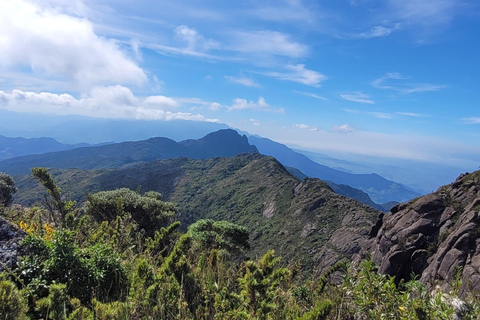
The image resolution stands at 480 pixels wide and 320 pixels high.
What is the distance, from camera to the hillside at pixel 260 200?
186 feet

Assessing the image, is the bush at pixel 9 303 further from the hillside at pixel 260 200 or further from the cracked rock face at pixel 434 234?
the cracked rock face at pixel 434 234

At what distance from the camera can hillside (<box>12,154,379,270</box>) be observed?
186 ft

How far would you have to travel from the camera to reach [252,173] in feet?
378

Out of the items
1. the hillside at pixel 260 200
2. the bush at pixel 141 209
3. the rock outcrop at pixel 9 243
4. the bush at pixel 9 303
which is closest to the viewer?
the bush at pixel 9 303

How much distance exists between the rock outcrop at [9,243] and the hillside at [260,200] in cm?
1234

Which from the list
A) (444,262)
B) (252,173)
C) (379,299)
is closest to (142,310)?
(379,299)

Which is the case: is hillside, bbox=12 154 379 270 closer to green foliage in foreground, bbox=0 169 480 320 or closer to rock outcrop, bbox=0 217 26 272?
rock outcrop, bbox=0 217 26 272

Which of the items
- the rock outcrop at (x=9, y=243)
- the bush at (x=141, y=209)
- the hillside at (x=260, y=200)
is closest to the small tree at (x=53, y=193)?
the rock outcrop at (x=9, y=243)

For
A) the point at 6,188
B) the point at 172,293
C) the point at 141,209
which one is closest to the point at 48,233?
the point at 172,293

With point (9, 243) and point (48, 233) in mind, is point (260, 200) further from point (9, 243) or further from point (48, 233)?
point (9, 243)

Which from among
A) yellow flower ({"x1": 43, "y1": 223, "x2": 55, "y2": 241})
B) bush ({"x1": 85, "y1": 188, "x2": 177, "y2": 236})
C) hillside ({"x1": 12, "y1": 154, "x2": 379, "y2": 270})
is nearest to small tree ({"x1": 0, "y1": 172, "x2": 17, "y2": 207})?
hillside ({"x1": 12, "y1": 154, "x2": 379, "y2": 270})

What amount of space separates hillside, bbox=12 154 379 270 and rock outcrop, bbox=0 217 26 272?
1234 cm

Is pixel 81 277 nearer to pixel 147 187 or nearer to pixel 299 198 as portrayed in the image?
pixel 299 198

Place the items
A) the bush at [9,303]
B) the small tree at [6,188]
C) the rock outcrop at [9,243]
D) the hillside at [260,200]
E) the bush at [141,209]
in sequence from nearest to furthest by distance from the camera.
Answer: the bush at [9,303] < the rock outcrop at [9,243] < the bush at [141,209] < the small tree at [6,188] < the hillside at [260,200]
